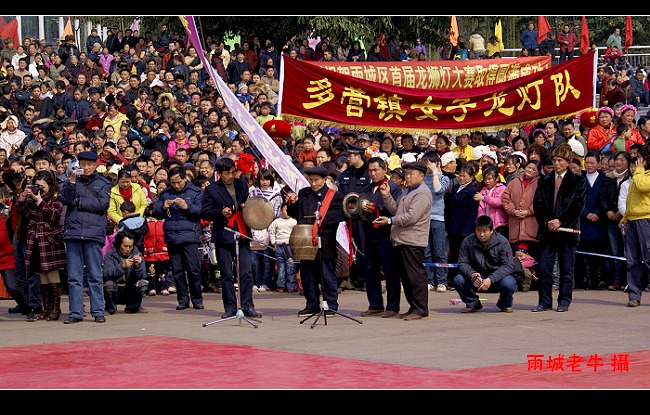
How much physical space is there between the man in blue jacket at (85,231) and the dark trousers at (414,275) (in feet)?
11.4

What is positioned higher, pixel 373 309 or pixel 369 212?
pixel 369 212

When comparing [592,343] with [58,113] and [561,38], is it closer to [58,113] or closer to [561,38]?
[58,113]

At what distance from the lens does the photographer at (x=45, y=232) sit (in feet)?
44.2

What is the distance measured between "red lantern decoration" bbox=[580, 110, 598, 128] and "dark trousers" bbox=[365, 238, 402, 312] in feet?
19.9

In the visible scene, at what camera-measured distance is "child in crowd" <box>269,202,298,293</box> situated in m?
16.9

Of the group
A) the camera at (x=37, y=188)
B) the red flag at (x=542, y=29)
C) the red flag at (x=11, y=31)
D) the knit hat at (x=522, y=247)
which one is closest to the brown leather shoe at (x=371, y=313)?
the knit hat at (x=522, y=247)

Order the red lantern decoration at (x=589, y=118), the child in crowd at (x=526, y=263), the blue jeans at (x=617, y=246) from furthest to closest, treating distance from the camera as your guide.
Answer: the red lantern decoration at (x=589, y=118) < the blue jeans at (x=617, y=246) < the child in crowd at (x=526, y=263)

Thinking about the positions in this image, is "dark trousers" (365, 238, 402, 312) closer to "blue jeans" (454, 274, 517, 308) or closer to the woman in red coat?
"blue jeans" (454, 274, 517, 308)

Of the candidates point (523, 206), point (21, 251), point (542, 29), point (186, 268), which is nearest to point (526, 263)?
point (523, 206)

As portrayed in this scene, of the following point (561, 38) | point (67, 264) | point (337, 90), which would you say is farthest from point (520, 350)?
point (561, 38)

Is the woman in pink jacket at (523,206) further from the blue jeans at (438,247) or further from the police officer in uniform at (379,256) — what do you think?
the police officer in uniform at (379,256)

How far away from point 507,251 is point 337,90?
14.0 feet

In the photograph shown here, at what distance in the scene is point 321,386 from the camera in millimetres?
8773

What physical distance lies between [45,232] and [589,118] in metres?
9.19
